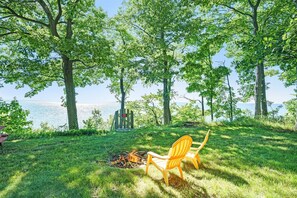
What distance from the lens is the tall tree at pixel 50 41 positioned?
356 inches

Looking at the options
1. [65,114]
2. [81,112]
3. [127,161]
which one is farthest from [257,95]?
[81,112]

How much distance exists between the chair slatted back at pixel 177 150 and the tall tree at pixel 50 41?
7324 mm

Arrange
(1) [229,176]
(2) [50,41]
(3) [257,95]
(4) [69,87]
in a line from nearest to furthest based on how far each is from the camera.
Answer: (1) [229,176] < (2) [50,41] < (4) [69,87] < (3) [257,95]

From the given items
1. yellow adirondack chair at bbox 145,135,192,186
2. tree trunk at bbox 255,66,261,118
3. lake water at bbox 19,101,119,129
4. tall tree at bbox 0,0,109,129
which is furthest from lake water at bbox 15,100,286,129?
yellow adirondack chair at bbox 145,135,192,186

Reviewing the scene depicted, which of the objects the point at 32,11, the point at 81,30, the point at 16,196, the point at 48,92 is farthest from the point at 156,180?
the point at 48,92

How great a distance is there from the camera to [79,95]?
521 inches

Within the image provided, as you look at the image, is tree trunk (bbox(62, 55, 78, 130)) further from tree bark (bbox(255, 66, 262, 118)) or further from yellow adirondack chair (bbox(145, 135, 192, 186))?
tree bark (bbox(255, 66, 262, 118))

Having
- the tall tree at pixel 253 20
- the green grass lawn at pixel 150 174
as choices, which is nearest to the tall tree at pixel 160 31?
the tall tree at pixel 253 20

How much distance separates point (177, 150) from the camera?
10.6ft

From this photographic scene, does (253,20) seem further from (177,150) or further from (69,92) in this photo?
(69,92)

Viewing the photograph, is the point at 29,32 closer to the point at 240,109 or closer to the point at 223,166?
the point at 223,166

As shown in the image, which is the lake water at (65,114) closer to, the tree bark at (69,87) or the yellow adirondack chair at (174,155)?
the tree bark at (69,87)

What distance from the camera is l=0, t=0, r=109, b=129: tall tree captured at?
9039 mm

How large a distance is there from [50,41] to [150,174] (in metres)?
7.70
